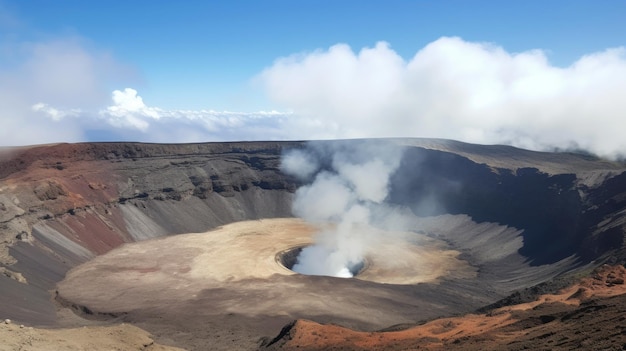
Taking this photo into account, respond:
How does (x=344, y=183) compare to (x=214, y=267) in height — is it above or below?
above

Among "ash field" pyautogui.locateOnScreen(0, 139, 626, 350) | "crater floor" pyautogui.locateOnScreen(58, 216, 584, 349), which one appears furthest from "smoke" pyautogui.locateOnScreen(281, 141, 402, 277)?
"crater floor" pyautogui.locateOnScreen(58, 216, 584, 349)

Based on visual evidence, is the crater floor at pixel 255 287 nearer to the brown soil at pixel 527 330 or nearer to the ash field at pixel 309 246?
the ash field at pixel 309 246

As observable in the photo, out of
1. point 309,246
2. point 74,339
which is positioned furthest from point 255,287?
point 74,339

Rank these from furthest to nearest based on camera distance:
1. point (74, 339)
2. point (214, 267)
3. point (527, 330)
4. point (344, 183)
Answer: point (344, 183) → point (214, 267) → point (74, 339) → point (527, 330)

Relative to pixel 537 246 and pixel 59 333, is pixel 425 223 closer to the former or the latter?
pixel 537 246

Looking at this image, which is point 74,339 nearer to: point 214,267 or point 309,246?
point 214,267

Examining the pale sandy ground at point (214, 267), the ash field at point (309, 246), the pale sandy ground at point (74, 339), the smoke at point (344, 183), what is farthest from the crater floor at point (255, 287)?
the smoke at point (344, 183)

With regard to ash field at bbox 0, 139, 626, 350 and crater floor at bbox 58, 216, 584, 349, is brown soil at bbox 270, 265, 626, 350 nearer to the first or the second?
ash field at bbox 0, 139, 626, 350
